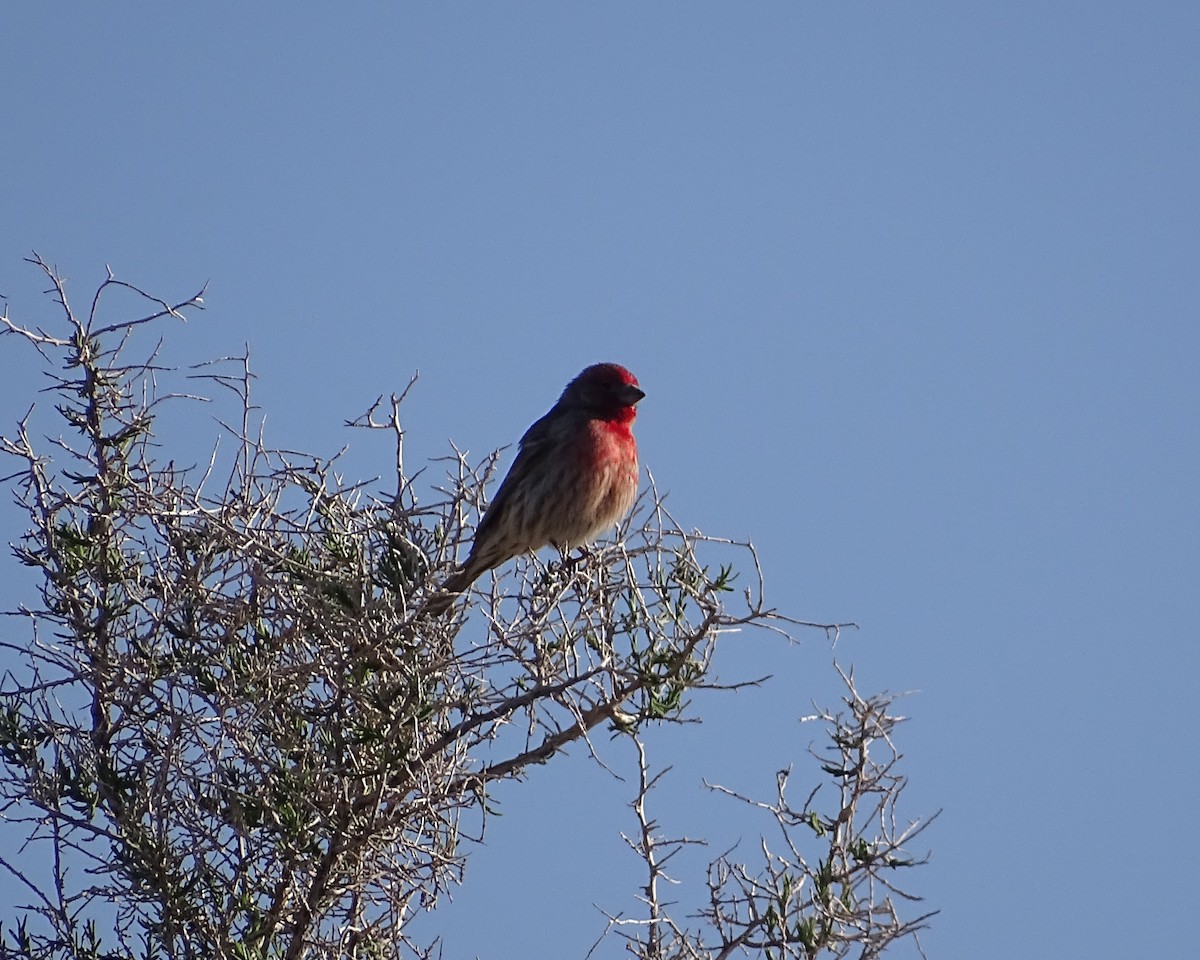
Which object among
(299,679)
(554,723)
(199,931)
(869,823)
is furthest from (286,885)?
(869,823)

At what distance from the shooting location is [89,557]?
490 cm

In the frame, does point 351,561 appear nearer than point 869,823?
No

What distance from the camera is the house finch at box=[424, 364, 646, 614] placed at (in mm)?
7250

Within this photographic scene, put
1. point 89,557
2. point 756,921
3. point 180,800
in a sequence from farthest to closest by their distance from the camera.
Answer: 1. point 89,557
2. point 180,800
3. point 756,921

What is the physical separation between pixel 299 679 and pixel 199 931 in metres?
0.73

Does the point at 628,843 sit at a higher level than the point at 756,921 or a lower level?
higher

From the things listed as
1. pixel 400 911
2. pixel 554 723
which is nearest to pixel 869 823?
pixel 554 723

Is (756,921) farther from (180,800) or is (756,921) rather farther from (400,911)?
(180,800)

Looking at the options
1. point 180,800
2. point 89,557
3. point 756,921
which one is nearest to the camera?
point 756,921

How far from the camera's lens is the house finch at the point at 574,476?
7.25m

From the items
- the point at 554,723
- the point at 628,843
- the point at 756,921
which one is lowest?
the point at 756,921

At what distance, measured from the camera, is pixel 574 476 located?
288 inches

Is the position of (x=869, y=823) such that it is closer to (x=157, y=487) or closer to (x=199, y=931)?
(x=199, y=931)

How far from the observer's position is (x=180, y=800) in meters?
4.59
